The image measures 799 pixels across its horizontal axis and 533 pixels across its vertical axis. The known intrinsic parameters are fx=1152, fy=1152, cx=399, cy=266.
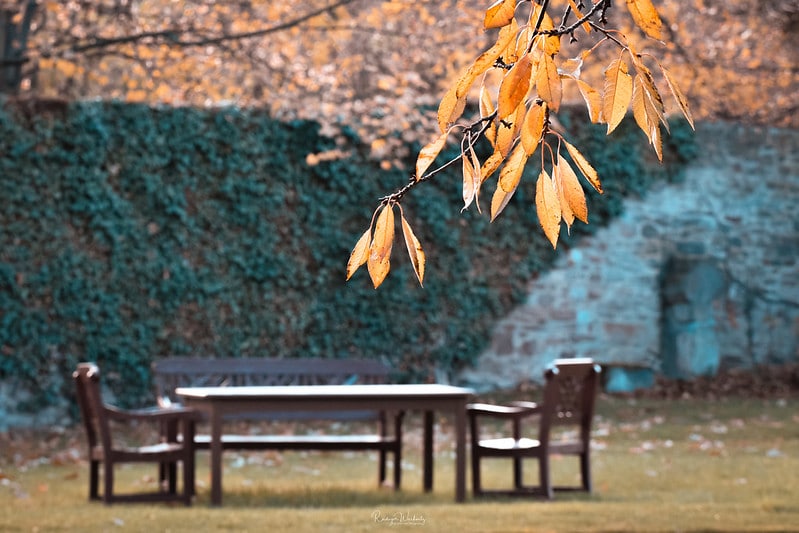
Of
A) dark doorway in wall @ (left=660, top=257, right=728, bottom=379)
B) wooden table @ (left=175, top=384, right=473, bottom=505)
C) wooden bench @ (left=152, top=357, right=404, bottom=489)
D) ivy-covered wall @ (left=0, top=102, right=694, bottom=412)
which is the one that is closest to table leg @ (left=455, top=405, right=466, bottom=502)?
wooden table @ (left=175, top=384, right=473, bottom=505)

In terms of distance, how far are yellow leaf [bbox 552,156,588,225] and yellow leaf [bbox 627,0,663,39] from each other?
0.28m

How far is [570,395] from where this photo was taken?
293 inches

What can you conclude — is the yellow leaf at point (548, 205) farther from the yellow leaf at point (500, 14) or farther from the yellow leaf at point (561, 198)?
the yellow leaf at point (500, 14)

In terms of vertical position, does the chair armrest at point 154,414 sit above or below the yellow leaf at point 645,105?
below

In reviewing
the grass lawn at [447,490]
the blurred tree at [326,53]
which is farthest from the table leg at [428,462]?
the blurred tree at [326,53]

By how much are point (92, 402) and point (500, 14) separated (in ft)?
17.9

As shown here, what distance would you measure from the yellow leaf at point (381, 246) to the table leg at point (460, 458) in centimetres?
479

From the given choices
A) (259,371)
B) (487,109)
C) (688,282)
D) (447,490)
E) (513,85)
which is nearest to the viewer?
(513,85)

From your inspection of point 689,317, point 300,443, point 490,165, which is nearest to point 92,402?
point 300,443

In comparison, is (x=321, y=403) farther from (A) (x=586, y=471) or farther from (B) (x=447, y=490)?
(A) (x=586, y=471)

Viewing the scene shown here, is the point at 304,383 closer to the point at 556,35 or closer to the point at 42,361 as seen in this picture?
the point at 42,361

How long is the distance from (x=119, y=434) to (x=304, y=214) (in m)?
3.02

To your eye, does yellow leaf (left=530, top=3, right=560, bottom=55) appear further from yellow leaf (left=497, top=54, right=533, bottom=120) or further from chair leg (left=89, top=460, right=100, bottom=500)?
chair leg (left=89, top=460, right=100, bottom=500)

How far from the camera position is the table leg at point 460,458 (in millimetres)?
6935
